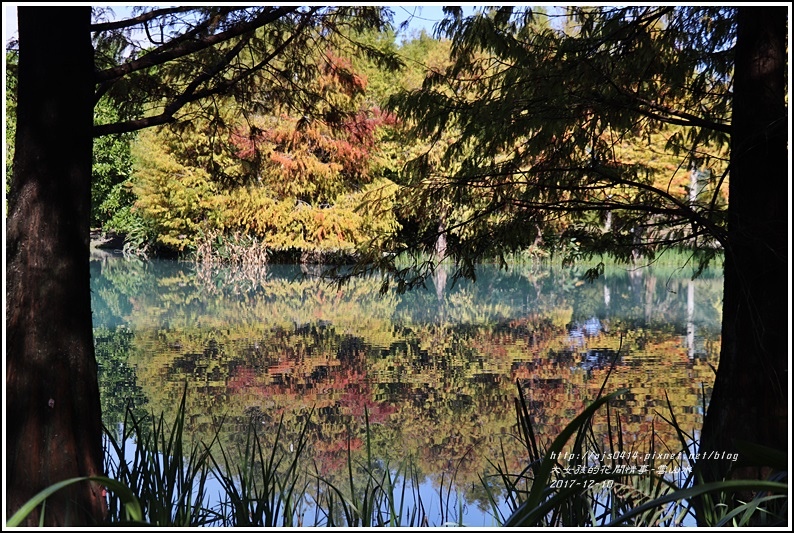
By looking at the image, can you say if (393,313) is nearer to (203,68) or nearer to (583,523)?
(203,68)

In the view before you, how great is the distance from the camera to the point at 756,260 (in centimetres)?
333

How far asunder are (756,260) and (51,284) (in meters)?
2.53

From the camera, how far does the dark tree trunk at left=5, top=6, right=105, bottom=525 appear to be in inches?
104

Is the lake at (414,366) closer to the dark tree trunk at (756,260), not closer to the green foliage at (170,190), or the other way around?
the dark tree trunk at (756,260)

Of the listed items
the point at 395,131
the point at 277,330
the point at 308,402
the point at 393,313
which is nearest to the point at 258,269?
the point at 395,131

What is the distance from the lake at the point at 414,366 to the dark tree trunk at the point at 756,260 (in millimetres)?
369

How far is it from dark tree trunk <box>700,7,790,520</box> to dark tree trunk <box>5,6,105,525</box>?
2215 mm

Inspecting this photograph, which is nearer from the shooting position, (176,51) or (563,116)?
(176,51)

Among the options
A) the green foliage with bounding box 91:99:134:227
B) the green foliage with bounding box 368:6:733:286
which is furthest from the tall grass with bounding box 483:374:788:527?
the green foliage with bounding box 91:99:134:227

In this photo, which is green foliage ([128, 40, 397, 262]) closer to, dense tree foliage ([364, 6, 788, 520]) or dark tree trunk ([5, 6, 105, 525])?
dense tree foliage ([364, 6, 788, 520])

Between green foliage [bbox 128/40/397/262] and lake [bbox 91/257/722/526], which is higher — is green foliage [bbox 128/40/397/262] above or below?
above

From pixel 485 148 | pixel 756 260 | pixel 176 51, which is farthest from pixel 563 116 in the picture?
pixel 176 51

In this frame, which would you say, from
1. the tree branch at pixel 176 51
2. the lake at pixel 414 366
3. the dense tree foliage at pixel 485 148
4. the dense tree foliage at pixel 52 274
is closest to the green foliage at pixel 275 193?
the lake at pixel 414 366

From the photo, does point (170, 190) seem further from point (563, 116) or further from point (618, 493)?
point (618, 493)
